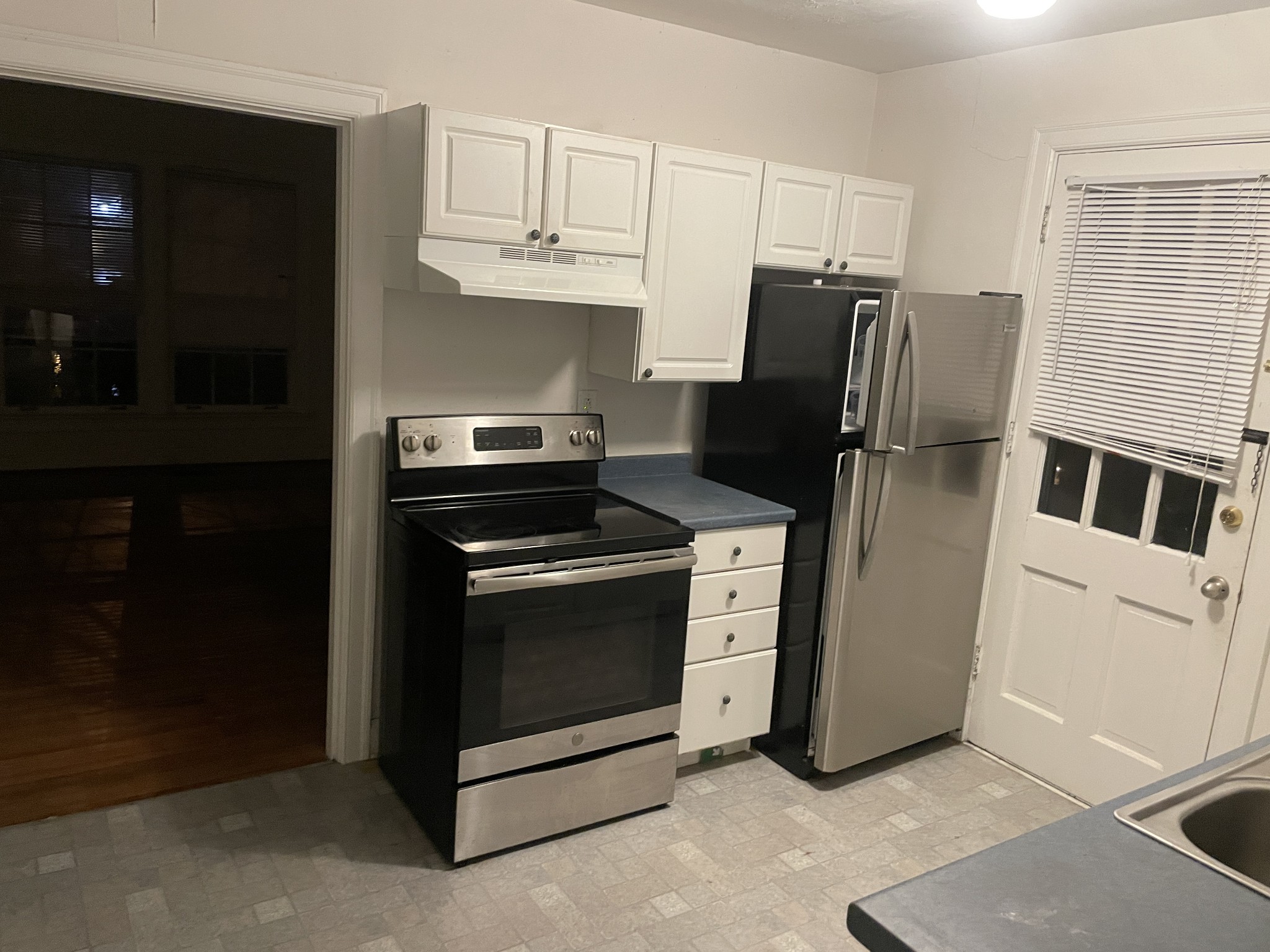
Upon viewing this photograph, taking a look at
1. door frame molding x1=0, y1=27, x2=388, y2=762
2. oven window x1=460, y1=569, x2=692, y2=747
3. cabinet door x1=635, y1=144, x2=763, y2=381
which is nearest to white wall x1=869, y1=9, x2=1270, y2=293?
cabinet door x1=635, y1=144, x2=763, y2=381

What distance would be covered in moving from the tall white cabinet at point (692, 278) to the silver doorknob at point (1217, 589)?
1504 millimetres

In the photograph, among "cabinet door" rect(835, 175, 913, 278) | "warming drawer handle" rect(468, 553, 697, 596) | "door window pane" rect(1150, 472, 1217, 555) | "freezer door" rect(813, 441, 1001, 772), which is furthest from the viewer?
"cabinet door" rect(835, 175, 913, 278)

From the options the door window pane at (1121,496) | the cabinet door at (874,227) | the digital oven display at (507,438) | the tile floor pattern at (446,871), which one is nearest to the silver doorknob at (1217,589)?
the door window pane at (1121,496)

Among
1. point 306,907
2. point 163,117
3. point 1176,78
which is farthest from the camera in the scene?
point 163,117

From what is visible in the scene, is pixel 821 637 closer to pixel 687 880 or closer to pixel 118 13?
pixel 687 880

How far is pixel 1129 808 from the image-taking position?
134cm

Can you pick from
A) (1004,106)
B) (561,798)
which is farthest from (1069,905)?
(1004,106)

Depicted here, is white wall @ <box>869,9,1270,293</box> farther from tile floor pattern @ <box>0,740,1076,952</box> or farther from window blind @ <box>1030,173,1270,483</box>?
tile floor pattern @ <box>0,740,1076,952</box>

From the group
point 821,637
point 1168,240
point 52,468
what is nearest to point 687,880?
point 821,637

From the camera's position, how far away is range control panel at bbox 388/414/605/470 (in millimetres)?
2826

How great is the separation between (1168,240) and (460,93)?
83.6 inches

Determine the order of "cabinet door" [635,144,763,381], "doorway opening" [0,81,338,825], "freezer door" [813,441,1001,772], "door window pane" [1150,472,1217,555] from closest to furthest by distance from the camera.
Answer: "door window pane" [1150,472,1217,555], "cabinet door" [635,144,763,381], "freezer door" [813,441,1001,772], "doorway opening" [0,81,338,825]

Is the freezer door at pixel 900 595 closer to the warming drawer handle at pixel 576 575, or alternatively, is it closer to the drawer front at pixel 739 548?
the drawer front at pixel 739 548

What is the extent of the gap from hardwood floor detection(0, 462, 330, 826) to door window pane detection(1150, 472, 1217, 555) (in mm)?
2711
